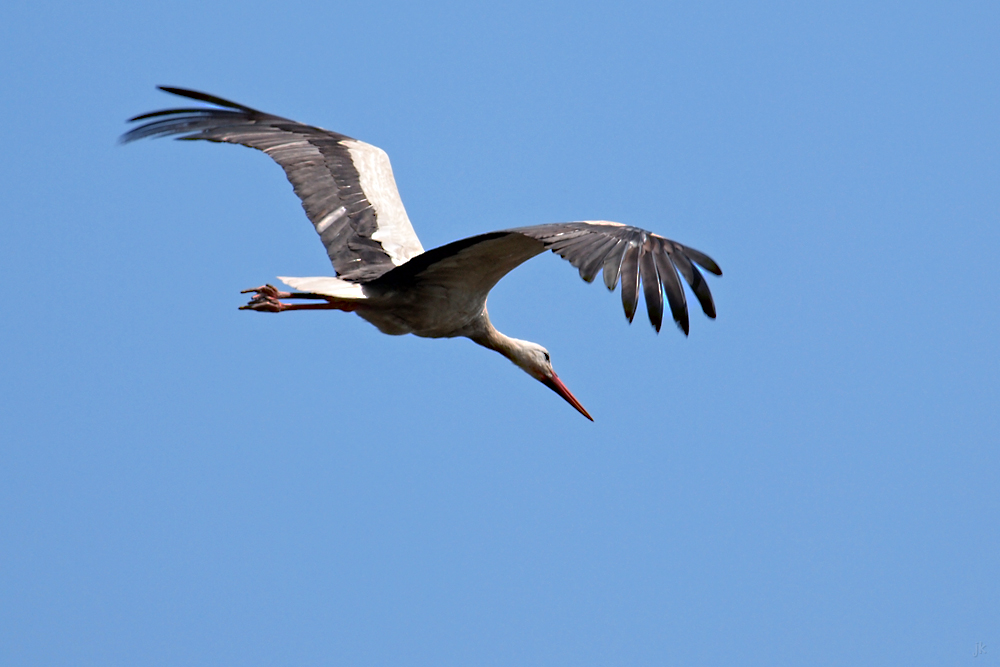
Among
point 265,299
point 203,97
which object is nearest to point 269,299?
point 265,299

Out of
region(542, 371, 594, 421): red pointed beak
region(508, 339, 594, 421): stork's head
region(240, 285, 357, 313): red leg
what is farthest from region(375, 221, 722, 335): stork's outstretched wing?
region(542, 371, 594, 421): red pointed beak

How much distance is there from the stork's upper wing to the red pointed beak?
192 centimetres

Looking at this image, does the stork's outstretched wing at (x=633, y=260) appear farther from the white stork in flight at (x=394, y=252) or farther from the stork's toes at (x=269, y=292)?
the stork's toes at (x=269, y=292)

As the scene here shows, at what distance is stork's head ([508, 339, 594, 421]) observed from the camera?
8.85 meters

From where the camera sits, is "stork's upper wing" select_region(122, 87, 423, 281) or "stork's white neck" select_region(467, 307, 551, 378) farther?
"stork's white neck" select_region(467, 307, 551, 378)

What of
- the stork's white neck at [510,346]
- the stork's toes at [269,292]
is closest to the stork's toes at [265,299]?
the stork's toes at [269,292]

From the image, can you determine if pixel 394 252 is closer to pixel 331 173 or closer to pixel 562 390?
pixel 331 173

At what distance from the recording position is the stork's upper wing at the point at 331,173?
7.78 metres

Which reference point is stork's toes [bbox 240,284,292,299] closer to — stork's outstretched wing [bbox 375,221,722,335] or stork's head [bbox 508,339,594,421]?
stork's outstretched wing [bbox 375,221,722,335]

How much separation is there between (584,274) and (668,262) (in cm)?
49

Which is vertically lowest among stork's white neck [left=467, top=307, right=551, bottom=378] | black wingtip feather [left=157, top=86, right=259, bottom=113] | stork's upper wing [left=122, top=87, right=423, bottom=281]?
stork's white neck [left=467, top=307, right=551, bottom=378]

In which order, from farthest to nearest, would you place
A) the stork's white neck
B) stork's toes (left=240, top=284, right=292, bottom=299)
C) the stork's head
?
the stork's head, the stork's white neck, stork's toes (left=240, top=284, right=292, bottom=299)

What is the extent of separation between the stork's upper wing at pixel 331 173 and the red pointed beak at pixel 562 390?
1921mm

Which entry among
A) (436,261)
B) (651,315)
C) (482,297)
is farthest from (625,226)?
(482,297)
